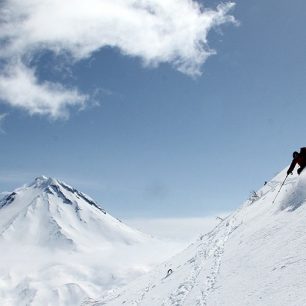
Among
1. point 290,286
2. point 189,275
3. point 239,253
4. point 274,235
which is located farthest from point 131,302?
point 290,286

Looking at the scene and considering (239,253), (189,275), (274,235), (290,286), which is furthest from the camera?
(189,275)

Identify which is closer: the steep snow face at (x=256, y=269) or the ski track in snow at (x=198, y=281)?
the steep snow face at (x=256, y=269)

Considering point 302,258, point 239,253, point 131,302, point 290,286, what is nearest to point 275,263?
point 302,258

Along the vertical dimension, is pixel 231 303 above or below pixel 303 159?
below

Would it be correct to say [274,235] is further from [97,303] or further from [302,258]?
[97,303]

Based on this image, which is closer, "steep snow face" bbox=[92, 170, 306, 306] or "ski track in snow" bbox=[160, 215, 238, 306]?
"steep snow face" bbox=[92, 170, 306, 306]

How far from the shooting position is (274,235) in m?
20.3

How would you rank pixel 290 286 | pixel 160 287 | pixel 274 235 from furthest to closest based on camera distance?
pixel 160 287
pixel 274 235
pixel 290 286

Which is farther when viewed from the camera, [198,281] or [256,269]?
[198,281]

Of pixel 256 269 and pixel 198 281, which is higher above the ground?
pixel 198 281

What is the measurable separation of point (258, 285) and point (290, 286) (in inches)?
69.6

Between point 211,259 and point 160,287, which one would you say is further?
point 160,287

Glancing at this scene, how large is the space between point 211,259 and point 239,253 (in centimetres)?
384

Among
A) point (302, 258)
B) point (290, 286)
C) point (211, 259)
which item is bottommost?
point (290, 286)
